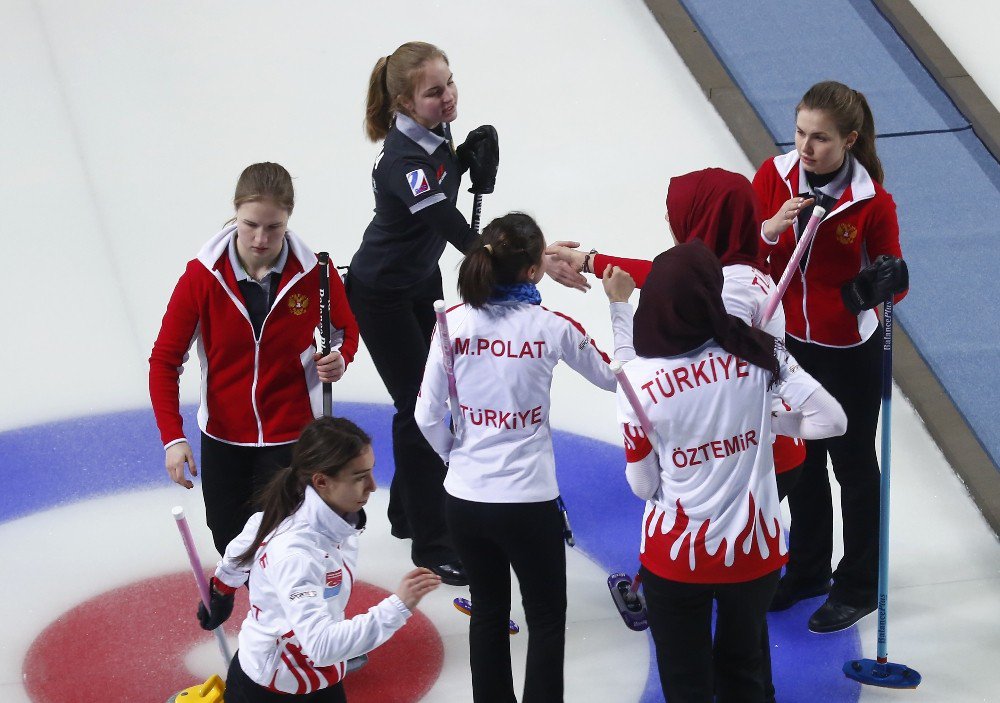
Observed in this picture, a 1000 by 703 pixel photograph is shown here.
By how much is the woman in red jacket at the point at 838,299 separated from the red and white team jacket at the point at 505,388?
926 mm

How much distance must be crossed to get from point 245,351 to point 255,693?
978 mm

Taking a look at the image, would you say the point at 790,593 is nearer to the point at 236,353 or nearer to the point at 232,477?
the point at 232,477

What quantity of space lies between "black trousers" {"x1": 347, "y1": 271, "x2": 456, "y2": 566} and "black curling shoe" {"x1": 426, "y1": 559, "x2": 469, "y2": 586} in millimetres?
19

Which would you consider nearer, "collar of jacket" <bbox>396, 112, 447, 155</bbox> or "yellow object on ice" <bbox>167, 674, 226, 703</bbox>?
"yellow object on ice" <bbox>167, 674, 226, 703</bbox>

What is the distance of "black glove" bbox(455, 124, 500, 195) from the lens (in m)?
4.27

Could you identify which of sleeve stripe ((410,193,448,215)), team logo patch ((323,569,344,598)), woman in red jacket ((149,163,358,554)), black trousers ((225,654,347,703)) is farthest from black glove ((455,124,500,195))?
black trousers ((225,654,347,703))

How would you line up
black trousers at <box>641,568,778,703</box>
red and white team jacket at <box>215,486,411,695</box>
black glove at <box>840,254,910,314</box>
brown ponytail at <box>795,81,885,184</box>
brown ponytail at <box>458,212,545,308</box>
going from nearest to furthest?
red and white team jacket at <box>215,486,411,695</box> → black trousers at <box>641,568,778,703</box> → brown ponytail at <box>458,212,545,308</box> → black glove at <box>840,254,910,314</box> → brown ponytail at <box>795,81,885,184</box>

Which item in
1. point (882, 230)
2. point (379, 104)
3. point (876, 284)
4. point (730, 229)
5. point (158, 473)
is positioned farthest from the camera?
point (158, 473)

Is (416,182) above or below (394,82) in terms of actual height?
below

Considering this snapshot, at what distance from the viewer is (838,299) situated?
3891 mm

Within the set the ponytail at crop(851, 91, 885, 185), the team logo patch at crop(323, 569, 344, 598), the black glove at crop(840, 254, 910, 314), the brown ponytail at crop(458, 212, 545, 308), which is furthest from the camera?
the ponytail at crop(851, 91, 885, 185)

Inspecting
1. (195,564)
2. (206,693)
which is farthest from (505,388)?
(206,693)

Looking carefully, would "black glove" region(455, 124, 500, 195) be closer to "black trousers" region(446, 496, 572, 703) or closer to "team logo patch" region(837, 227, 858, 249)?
"team logo patch" region(837, 227, 858, 249)

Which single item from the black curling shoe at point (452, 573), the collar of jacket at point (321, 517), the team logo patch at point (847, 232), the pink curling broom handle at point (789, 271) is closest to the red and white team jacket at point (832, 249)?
the team logo patch at point (847, 232)
